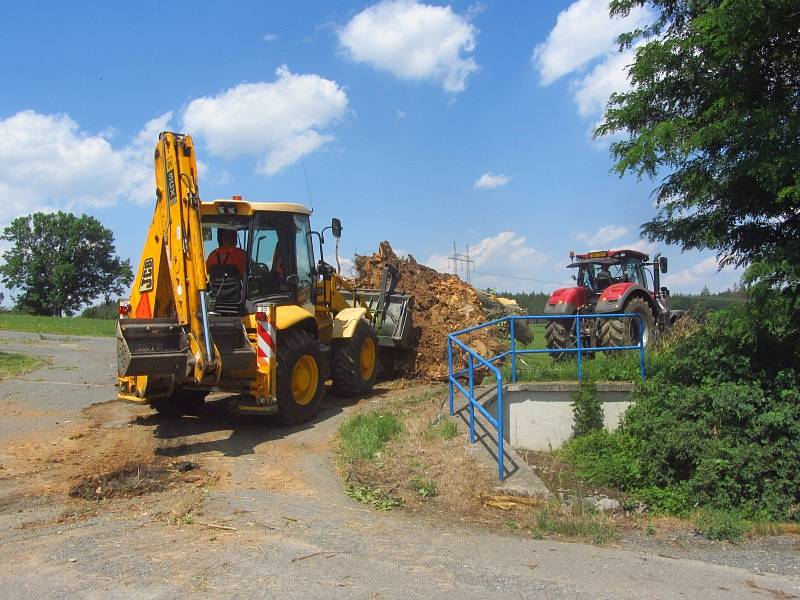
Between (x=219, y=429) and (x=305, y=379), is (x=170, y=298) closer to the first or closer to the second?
(x=219, y=429)

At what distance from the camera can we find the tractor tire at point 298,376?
9.54 m

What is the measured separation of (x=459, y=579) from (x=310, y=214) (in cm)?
769

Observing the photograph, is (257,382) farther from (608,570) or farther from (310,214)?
(608,570)

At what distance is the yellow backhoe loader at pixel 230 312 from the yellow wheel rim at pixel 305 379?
0.02 meters

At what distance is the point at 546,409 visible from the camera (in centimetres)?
1062

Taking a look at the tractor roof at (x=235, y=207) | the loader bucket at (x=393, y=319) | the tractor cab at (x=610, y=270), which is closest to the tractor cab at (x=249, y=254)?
the tractor roof at (x=235, y=207)

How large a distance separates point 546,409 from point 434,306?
14.8 feet

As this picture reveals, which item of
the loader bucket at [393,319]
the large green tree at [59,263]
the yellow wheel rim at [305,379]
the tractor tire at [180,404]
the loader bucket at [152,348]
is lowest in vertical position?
the tractor tire at [180,404]

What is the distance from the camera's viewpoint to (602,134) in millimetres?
9320

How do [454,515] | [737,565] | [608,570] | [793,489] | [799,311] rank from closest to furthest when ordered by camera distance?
[608,570] < [737,565] < [454,515] < [793,489] < [799,311]

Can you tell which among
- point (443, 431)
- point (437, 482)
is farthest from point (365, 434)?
point (437, 482)

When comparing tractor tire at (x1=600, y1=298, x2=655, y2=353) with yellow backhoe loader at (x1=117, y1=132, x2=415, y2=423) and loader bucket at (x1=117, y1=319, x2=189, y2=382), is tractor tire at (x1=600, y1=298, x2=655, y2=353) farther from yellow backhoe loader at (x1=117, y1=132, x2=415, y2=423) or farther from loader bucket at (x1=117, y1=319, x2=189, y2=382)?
loader bucket at (x1=117, y1=319, x2=189, y2=382)

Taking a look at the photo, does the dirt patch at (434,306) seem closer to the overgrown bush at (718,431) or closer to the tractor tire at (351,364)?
the tractor tire at (351,364)

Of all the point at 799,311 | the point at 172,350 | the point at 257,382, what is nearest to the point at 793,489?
the point at 799,311
